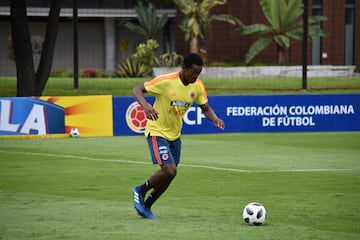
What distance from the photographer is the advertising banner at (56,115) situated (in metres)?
23.0

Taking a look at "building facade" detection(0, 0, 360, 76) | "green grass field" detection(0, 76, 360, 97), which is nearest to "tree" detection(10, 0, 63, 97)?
"green grass field" detection(0, 76, 360, 97)

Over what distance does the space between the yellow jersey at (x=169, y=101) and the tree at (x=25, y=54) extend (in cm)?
1778

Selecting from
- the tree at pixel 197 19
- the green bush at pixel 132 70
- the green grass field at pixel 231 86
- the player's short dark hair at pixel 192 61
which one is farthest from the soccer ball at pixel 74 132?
the tree at pixel 197 19

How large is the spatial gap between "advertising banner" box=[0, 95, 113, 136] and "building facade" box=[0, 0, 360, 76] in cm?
1721

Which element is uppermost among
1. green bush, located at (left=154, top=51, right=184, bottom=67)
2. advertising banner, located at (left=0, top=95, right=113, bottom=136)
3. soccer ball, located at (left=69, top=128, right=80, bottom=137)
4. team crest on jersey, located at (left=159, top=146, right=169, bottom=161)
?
team crest on jersey, located at (left=159, top=146, right=169, bottom=161)

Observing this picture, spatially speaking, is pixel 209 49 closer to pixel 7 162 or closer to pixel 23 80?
pixel 23 80

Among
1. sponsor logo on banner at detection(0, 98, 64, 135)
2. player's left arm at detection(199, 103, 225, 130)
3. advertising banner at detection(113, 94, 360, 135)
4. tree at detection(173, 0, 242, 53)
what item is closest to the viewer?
player's left arm at detection(199, 103, 225, 130)

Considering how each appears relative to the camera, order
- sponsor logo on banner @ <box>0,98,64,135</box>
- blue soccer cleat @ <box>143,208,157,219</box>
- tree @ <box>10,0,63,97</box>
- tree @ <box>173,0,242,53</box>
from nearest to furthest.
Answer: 1. blue soccer cleat @ <box>143,208,157,219</box>
2. sponsor logo on banner @ <box>0,98,64,135</box>
3. tree @ <box>10,0,63,97</box>
4. tree @ <box>173,0,242,53</box>

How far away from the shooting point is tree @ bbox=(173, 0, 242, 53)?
44281mm

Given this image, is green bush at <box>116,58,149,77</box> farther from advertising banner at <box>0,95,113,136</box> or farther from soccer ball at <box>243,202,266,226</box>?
soccer ball at <box>243,202,266,226</box>

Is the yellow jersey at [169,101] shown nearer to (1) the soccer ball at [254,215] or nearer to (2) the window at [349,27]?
(1) the soccer ball at [254,215]

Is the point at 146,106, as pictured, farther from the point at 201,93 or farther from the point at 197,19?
the point at 197,19

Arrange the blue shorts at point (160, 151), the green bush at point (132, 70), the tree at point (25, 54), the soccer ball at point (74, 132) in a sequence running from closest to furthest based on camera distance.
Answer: the blue shorts at point (160, 151) → the soccer ball at point (74, 132) → the tree at point (25, 54) → the green bush at point (132, 70)

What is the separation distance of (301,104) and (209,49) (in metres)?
21.4
